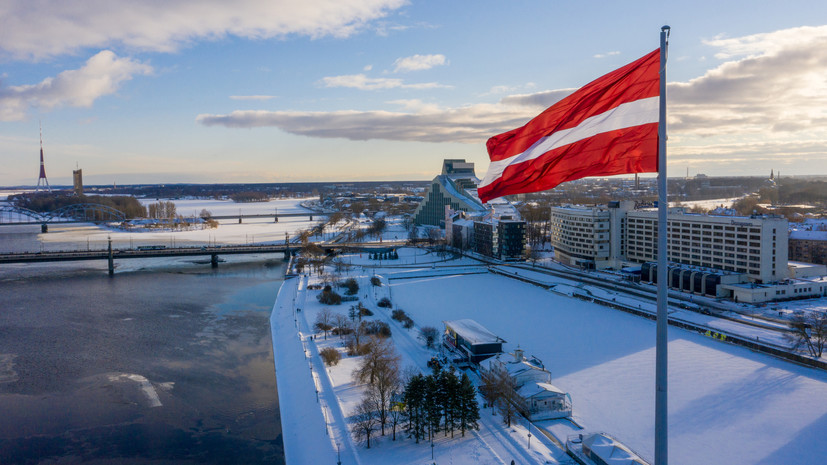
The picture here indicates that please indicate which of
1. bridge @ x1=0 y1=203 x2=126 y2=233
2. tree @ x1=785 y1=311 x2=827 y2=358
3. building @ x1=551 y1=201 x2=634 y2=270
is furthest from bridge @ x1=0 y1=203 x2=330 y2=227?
tree @ x1=785 y1=311 x2=827 y2=358

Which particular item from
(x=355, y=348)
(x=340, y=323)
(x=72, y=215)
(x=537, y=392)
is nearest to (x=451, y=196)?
(x=340, y=323)

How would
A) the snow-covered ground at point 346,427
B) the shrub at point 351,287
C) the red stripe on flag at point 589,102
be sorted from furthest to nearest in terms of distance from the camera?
the shrub at point 351,287, the snow-covered ground at point 346,427, the red stripe on flag at point 589,102

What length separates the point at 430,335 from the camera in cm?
1537

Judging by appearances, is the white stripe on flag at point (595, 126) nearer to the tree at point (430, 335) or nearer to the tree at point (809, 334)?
the tree at point (430, 335)

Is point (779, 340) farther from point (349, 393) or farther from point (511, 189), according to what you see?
point (511, 189)

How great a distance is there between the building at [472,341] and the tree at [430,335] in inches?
15.2

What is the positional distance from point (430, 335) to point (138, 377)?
24.7 ft

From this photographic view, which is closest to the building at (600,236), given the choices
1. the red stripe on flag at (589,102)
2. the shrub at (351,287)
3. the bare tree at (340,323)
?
the shrub at (351,287)

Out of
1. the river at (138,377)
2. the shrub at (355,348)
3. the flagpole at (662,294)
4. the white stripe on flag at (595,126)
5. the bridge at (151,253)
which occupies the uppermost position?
the white stripe on flag at (595,126)

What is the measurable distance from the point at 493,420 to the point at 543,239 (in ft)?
104

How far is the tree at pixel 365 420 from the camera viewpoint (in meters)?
9.54

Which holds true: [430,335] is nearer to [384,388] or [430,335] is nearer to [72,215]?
[384,388]

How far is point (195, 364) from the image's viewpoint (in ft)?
46.4

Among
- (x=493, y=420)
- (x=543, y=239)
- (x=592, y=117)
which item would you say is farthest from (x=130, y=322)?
(x=543, y=239)
